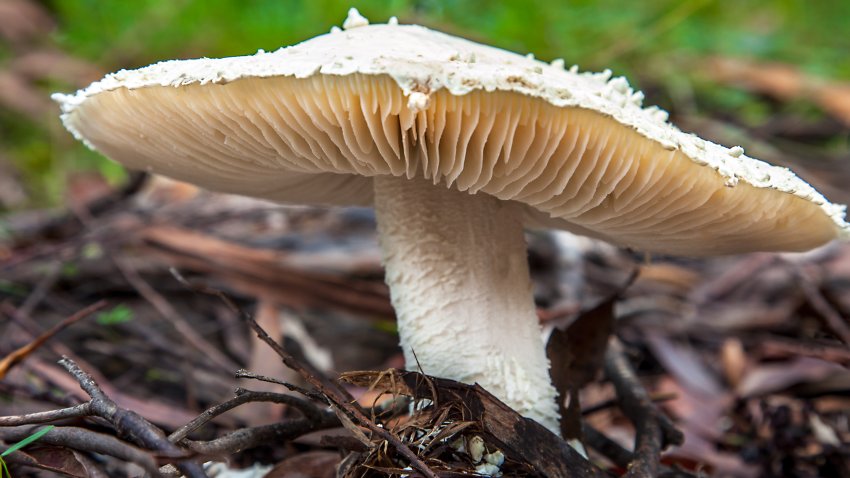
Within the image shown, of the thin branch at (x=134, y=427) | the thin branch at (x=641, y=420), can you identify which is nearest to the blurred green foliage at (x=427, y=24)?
the thin branch at (x=641, y=420)

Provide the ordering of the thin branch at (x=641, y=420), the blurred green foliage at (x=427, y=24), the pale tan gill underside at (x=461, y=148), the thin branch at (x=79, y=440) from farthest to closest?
1. the blurred green foliage at (x=427, y=24)
2. the thin branch at (x=641, y=420)
3. the pale tan gill underside at (x=461, y=148)
4. the thin branch at (x=79, y=440)

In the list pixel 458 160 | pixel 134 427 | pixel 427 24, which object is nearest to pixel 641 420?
pixel 458 160

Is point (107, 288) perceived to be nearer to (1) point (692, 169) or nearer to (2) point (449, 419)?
(2) point (449, 419)

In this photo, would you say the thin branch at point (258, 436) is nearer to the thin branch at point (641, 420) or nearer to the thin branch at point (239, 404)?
the thin branch at point (239, 404)

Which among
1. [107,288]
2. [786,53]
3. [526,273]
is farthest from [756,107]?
[107,288]

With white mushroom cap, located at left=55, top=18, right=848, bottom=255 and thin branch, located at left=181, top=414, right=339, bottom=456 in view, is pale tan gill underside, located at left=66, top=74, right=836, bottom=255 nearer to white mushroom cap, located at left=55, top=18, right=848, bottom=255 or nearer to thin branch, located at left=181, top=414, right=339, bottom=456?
white mushroom cap, located at left=55, top=18, right=848, bottom=255

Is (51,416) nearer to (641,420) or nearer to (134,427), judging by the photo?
(134,427)

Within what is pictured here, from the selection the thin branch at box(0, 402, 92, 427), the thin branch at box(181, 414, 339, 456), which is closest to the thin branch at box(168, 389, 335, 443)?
the thin branch at box(181, 414, 339, 456)
